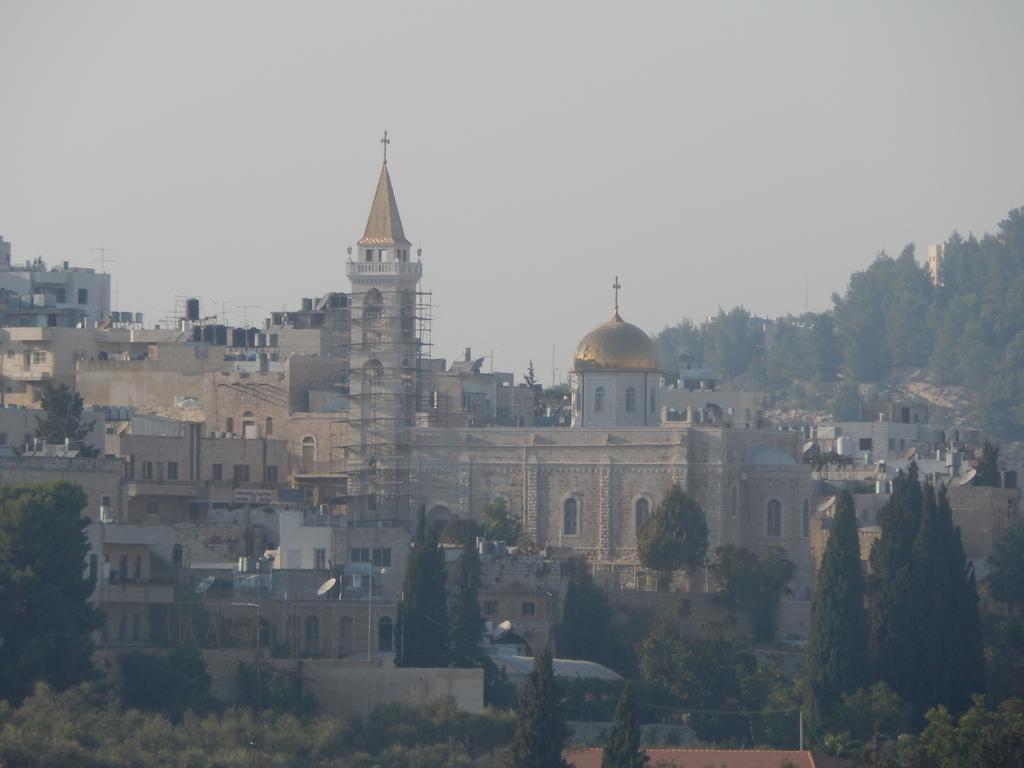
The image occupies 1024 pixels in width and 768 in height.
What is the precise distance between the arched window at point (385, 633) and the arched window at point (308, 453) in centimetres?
1543

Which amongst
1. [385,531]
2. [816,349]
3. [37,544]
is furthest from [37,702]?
[816,349]

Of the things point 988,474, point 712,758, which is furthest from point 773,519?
point 712,758

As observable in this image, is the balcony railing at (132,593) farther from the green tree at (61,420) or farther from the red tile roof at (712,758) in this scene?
the red tile roof at (712,758)

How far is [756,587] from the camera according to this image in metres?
74.3

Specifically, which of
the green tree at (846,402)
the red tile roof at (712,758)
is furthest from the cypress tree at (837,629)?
the green tree at (846,402)

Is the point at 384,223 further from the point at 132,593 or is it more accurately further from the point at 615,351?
the point at 132,593

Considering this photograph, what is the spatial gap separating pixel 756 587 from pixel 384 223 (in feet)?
45.1

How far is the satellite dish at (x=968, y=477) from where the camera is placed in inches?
3342

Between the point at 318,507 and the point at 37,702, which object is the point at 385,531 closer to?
the point at 318,507

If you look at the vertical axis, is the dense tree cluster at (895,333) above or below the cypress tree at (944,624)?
above

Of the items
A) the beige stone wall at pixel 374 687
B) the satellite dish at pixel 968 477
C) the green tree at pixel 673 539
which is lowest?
the beige stone wall at pixel 374 687

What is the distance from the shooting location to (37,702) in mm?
58656

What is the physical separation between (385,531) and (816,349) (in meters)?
107

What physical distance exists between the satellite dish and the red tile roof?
23625 millimetres
